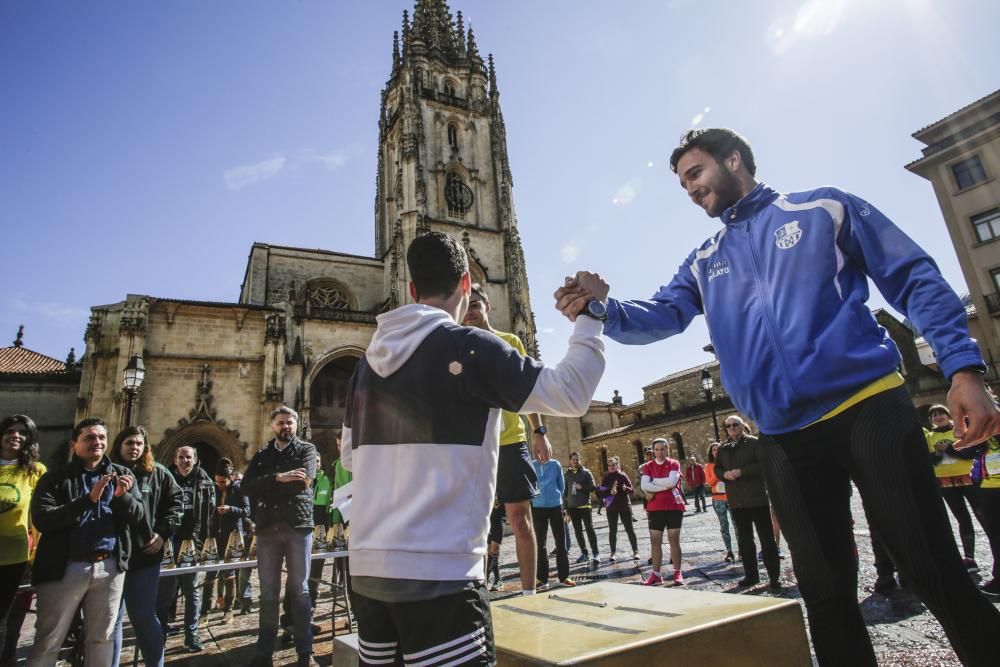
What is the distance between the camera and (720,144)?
7.26 feet

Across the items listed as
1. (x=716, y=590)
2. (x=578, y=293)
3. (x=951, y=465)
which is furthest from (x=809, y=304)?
(x=951, y=465)

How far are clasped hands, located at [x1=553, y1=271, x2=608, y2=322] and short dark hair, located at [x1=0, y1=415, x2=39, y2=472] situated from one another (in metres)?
4.58

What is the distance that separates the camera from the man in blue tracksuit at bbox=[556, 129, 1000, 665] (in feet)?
5.00

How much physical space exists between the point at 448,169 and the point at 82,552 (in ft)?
96.2

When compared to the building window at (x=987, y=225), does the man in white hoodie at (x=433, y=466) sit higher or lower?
lower

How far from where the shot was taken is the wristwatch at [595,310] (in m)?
1.70

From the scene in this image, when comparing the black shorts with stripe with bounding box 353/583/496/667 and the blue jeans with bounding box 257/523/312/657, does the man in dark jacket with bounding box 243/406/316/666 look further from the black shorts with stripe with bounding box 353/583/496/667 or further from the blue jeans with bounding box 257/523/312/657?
the black shorts with stripe with bounding box 353/583/496/667

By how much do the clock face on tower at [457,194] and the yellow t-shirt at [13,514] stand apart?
88.9ft

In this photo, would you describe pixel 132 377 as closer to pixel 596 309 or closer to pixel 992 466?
pixel 596 309

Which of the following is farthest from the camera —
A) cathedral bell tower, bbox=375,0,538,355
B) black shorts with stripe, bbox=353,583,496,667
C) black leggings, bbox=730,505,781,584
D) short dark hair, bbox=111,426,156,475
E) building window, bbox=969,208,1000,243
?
cathedral bell tower, bbox=375,0,538,355

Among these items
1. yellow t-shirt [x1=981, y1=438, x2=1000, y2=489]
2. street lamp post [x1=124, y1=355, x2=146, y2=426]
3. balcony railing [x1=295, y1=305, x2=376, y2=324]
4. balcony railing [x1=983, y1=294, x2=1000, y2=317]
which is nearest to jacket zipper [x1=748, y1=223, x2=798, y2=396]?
yellow t-shirt [x1=981, y1=438, x2=1000, y2=489]

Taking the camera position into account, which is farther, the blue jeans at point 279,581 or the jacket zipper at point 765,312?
the blue jeans at point 279,581

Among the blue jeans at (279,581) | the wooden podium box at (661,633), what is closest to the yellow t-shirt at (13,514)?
the blue jeans at (279,581)

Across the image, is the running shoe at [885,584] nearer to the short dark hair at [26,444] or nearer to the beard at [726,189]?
the beard at [726,189]
